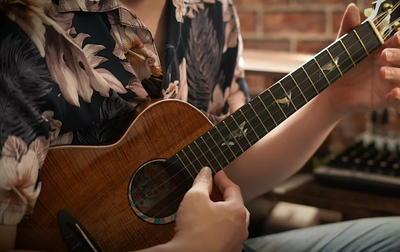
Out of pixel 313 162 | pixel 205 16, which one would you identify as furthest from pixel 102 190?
pixel 313 162

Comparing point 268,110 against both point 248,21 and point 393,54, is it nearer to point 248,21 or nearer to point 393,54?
point 393,54

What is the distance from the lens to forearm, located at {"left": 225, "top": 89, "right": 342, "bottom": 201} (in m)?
0.98

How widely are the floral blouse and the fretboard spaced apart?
0.13m

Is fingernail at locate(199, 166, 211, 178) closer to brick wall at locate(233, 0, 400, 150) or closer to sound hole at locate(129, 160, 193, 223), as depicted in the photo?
sound hole at locate(129, 160, 193, 223)

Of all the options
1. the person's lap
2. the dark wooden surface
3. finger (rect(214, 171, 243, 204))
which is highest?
finger (rect(214, 171, 243, 204))

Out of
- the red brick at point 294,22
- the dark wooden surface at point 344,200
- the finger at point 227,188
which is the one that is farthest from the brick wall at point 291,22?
the finger at point 227,188

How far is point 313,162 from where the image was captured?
1598 mm

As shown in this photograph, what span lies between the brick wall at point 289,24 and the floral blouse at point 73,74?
0.96 meters

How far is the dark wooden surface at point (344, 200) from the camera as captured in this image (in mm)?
1309

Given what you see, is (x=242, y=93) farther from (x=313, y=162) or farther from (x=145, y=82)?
(x=313, y=162)

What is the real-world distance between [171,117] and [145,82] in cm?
10

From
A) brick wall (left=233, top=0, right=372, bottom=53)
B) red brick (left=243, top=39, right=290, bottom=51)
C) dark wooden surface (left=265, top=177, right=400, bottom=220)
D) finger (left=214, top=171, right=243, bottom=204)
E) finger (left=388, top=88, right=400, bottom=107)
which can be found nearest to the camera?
finger (left=214, top=171, right=243, bottom=204)

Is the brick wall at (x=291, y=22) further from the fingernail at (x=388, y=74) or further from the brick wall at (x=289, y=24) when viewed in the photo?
the fingernail at (x=388, y=74)

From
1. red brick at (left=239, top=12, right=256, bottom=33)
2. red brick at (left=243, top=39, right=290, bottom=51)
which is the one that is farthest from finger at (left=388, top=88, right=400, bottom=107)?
Answer: red brick at (left=239, top=12, right=256, bottom=33)
